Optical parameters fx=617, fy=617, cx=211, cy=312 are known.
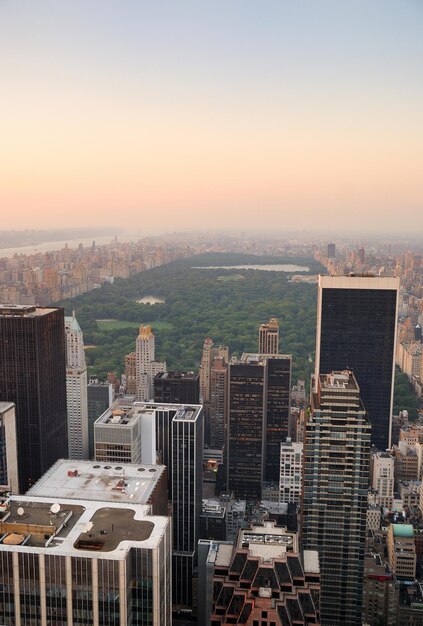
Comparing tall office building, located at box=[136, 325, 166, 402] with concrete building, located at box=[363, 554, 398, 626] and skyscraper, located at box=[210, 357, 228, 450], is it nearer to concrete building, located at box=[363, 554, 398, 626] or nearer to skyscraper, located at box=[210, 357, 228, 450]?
skyscraper, located at box=[210, 357, 228, 450]

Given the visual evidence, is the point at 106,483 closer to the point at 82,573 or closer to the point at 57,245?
the point at 82,573

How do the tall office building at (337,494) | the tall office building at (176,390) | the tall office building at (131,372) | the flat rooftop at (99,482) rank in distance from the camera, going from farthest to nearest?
the tall office building at (131,372), the tall office building at (176,390), the tall office building at (337,494), the flat rooftop at (99,482)

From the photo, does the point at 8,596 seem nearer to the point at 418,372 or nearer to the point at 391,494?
the point at 391,494

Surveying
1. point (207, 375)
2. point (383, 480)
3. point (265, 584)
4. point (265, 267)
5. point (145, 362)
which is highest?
point (265, 267)

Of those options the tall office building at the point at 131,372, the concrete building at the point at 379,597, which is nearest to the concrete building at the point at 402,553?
the concrete building at the point at 379,597

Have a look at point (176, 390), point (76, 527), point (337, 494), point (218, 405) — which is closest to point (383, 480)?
point (337, 494)

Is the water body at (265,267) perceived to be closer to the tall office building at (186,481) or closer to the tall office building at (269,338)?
the tall office building at (269,338)
